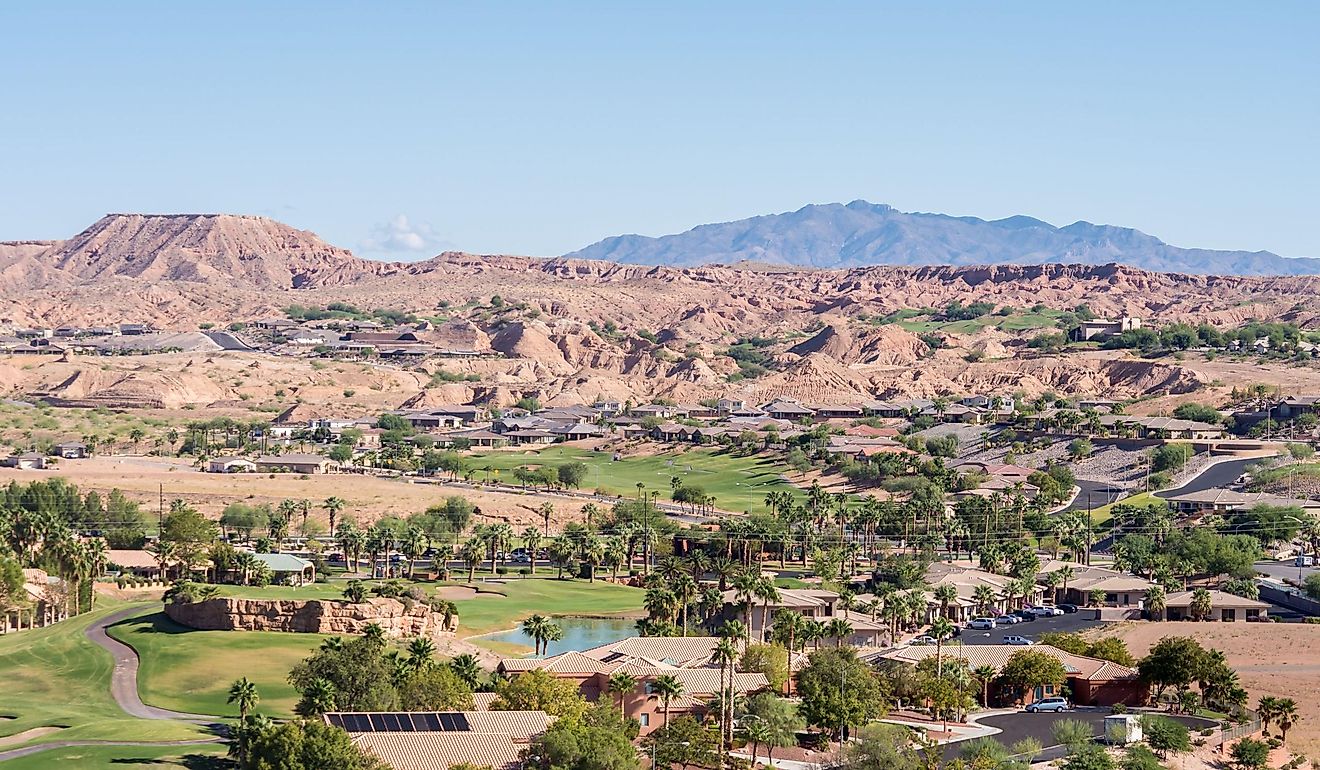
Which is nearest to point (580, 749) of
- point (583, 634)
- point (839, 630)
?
point (839, 630)

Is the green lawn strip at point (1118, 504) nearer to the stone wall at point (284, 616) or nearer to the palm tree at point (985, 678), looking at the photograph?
the palm tree at point (985, 678)

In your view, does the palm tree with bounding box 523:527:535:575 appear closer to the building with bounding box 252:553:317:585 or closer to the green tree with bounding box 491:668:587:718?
the building with bounding box 252:553:317:585

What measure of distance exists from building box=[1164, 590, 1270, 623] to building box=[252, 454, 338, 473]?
7822cm

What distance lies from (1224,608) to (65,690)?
175 feet

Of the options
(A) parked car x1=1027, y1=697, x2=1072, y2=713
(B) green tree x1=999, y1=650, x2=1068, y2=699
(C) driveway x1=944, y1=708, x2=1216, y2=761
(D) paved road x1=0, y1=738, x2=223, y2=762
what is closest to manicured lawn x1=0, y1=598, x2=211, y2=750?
(D) paved road x1=0, y1=738, x2=223, y2=762

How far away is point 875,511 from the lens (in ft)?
396

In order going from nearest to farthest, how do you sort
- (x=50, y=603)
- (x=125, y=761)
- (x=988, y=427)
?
(x=125, y=761)
(x=50, y=603)
(x=988, y=427)

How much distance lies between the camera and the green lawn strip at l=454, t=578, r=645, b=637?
88812mm

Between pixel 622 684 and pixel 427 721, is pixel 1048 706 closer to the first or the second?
pixel 622 684

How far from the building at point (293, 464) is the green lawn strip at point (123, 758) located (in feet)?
295

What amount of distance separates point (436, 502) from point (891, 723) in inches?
2645

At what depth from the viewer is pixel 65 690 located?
69.8 metres

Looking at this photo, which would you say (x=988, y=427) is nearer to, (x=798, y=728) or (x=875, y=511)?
(x=875, y=511)

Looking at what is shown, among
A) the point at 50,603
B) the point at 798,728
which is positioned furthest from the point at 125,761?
the point at 50,603
